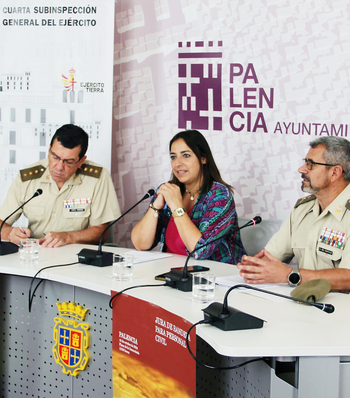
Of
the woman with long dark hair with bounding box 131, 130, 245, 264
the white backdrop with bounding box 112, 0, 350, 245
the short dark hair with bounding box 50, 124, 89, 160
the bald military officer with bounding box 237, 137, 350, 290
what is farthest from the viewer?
the white backdrop with bounding box 112, 0, 350, 245

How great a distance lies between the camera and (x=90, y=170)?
3.16 meters

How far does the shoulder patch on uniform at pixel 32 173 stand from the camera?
310cm

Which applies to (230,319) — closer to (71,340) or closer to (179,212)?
(71,340)

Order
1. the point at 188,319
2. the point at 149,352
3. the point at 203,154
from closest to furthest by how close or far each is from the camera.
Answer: the point at 188,319
the point at 149,352
the point at 203,154

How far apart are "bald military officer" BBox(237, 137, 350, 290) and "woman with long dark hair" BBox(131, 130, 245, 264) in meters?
0.29

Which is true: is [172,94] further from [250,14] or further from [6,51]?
[6,51]

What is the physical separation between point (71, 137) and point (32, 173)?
39 centimetres

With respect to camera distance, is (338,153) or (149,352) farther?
(338,153)

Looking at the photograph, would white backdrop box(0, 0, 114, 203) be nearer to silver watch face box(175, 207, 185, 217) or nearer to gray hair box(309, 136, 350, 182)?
silver watch face box(175, 207, 185, 217)

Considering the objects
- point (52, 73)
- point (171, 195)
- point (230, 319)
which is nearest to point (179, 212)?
point (171, 195)

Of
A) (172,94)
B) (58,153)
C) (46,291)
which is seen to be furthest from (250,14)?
(46,291)

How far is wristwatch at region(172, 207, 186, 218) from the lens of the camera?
98.7 inches

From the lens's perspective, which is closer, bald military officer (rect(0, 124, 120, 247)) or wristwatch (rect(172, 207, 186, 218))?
wristwatch (rect(172, 207, 186, 218))

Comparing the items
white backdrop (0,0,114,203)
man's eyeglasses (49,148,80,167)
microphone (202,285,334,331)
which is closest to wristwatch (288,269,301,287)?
microphone (202,285,334,331)
